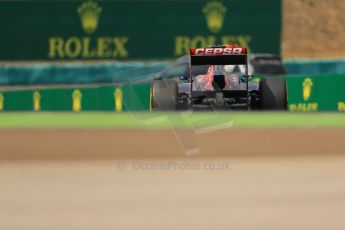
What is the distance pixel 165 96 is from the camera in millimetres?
6941

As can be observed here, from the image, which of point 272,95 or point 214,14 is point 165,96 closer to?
point 272,95

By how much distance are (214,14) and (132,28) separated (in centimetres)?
151

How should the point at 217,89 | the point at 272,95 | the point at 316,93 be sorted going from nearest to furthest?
the point at 217,89, the point at 272,95, the point at 316,93

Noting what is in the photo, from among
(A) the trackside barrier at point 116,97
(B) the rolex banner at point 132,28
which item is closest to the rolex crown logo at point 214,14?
(B) the rolex banner at point 132,28

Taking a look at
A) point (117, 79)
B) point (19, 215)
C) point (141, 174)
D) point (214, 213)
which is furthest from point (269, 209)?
point (117, 79)

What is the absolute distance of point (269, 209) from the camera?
4.24m

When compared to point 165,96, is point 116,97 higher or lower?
lower

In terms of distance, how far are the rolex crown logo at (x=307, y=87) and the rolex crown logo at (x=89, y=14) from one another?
3.82m

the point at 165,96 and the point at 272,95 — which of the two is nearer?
the point at 165,96

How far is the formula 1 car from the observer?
270 inches

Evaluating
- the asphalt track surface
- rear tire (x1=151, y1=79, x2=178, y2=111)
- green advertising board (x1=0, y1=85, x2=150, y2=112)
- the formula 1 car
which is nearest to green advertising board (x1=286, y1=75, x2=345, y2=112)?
the formula 1 car

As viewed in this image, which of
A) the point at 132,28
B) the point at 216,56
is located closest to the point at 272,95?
the point at 216,56

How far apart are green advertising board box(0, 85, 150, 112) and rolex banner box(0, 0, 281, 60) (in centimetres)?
Answer: 84

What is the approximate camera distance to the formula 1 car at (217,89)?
270 inches
